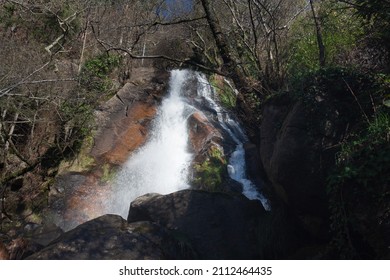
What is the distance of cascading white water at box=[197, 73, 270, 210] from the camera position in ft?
33.2

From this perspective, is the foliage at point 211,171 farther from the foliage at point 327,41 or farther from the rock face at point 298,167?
the foliage at point 327,41

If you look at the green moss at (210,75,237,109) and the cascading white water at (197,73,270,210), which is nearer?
the cascading white water at (197,73,270,210)

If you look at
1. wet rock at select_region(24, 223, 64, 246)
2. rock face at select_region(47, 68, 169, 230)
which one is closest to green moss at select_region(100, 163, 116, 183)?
rock face at select_region(47, 68, 169, 230)

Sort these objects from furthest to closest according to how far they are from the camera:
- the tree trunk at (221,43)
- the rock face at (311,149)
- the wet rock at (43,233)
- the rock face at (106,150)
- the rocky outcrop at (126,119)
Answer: the rocky outcrop at (126,119) → the rock face at (106,150) → the wet rock at (43,233) → the tree trunk at (221,43) → the rock face at (311,149)

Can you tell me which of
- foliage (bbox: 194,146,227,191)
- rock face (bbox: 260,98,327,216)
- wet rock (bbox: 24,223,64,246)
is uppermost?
foliage (bbox: 194,146,227,191)

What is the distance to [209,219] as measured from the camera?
789cm

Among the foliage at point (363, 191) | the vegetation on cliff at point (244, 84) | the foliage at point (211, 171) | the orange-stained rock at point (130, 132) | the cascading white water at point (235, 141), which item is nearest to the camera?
the foliage at point (363, 191)

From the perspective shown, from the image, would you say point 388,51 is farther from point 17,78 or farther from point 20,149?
point 20,149

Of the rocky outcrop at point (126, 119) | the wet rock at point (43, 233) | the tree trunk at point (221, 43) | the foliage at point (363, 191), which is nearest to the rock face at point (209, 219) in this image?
the wet rock at point (43, 233)

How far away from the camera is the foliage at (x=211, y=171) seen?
10.7 metres

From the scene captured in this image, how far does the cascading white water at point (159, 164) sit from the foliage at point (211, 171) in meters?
0.50

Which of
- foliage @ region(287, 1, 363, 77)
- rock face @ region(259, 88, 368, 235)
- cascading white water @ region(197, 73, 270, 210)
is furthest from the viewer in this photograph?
foliage @ region(287, 1, 363, 77)

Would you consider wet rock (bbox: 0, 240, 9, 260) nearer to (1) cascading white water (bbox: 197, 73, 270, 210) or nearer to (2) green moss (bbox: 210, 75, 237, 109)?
(1) cascading white water (bbox: 197, 73, 270, 210)

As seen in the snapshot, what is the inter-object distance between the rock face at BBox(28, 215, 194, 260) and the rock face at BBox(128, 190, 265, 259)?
3.24 feet
